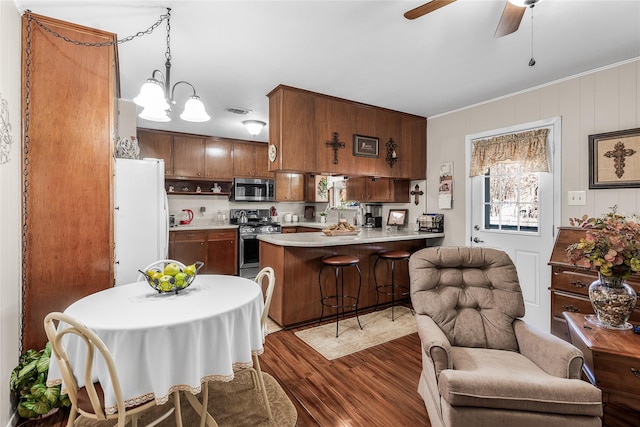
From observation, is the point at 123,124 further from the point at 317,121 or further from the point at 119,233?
the point at 317,121

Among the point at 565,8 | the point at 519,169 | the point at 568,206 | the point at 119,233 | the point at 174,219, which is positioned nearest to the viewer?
the point at 565,8

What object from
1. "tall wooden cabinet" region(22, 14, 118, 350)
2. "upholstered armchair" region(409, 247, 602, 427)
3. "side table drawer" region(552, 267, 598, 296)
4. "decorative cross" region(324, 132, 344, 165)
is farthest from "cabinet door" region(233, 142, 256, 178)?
"side table drawer" region(552, 267, 598, 296)

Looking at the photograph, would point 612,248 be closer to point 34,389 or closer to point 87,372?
point 87,372

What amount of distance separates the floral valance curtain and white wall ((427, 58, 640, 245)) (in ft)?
0.50

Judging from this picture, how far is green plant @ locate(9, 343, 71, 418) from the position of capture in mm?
1828

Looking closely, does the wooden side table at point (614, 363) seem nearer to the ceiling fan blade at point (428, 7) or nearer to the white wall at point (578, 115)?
the white wall at point (578, 115)

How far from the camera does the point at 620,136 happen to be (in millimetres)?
2646

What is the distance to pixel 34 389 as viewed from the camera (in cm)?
183

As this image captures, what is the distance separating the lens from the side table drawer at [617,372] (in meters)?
1.61

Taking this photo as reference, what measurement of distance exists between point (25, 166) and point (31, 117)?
0.33 m

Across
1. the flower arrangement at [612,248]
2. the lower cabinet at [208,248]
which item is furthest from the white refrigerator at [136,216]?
the flower arrangement at [612,248]

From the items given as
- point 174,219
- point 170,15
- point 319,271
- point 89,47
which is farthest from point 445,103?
point 174,219

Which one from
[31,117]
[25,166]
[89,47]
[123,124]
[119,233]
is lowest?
[119,233]

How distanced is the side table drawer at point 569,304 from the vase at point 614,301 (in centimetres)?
63
